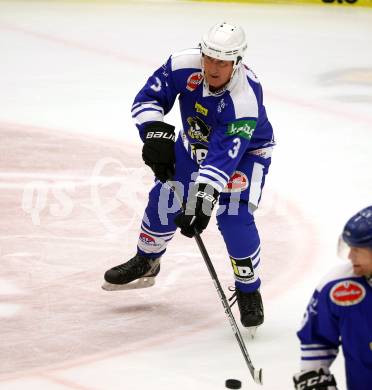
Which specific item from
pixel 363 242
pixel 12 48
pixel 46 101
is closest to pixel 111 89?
pixel 46 101

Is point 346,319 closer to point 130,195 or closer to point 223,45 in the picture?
point 223,45

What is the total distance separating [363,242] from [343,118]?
5021 millimetres

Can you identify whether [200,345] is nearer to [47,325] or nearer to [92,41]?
[47,325]

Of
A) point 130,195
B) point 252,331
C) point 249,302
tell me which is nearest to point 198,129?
point 249,302

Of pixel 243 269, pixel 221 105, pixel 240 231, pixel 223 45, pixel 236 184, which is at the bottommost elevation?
pixel 243 269

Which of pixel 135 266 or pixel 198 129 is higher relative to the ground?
pixel 198 129

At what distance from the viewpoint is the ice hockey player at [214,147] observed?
13.9 ft

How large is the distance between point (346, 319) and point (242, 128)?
1493 millimetres

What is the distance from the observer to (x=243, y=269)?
4527mm

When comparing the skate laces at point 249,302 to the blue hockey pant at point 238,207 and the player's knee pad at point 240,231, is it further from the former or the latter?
the player's knee pad at point 240,231

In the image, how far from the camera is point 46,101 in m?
8.07

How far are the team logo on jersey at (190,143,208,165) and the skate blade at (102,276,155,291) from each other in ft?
2.19

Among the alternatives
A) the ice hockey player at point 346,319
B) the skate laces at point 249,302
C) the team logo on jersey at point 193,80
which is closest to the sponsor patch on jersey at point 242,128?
the team logo on jersey at point 193,80

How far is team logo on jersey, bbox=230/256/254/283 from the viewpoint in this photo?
4.51 metres
